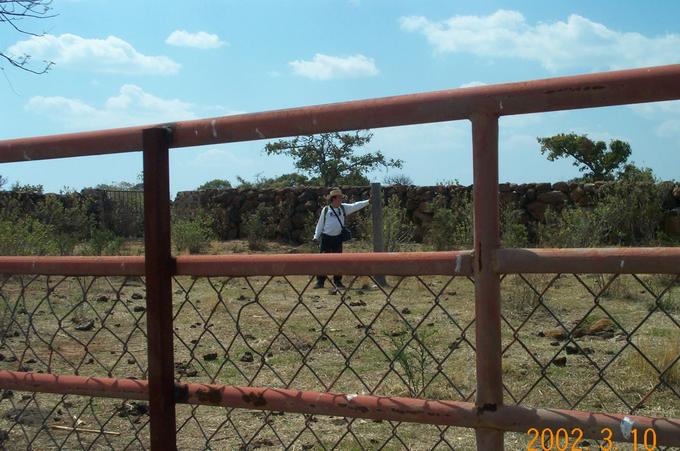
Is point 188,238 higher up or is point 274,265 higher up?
point 274,265

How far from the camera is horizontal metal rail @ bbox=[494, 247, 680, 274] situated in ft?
4.88

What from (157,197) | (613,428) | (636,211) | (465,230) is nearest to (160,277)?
(157,197)

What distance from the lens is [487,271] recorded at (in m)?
1.62

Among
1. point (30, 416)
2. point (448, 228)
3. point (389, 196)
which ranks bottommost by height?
point (30, 416)

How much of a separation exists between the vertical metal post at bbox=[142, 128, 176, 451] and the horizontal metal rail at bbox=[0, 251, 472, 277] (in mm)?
59

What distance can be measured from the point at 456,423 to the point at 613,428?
329mm

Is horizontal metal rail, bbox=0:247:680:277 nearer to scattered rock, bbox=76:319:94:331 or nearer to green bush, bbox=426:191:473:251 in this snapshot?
scattered rock, bbox=76:319:94:331

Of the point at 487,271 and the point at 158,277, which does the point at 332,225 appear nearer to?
the point at 158,277

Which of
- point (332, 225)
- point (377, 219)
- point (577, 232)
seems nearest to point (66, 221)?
point (332, 225)

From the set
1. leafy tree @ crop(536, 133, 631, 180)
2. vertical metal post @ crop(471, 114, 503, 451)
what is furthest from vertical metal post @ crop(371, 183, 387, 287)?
leafy tree @ crop(536, 133, 631, 180)

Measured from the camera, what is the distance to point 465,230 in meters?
12.3

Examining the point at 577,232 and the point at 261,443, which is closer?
the point at 261,443

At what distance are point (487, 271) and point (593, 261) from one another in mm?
220

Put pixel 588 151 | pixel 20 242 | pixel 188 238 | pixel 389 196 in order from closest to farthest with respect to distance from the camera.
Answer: pixel 20 242 < pixel 188 238 < pixel 389 196 < pixel 588 151
